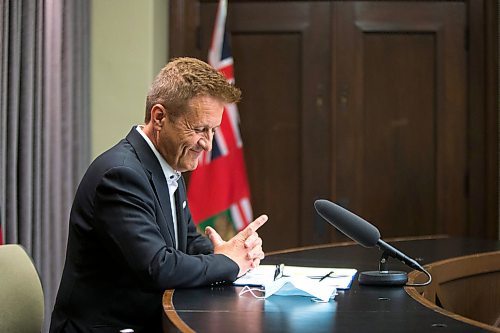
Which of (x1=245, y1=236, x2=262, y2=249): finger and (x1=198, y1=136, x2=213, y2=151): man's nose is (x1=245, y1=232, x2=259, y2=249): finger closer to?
(x1=245, y1=236, x2=262, y2=249): finger

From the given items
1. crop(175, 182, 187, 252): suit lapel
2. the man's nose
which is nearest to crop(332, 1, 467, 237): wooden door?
crop(175, 182, 187, 252): suit lapel

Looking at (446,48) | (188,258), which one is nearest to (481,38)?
(446,48)

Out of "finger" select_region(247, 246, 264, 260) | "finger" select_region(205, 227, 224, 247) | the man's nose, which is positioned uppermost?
the man's nose

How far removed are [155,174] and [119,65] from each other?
7.91ft

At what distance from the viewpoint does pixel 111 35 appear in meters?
4.92

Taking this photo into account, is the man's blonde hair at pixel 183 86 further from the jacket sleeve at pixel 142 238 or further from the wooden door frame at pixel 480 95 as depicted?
the wooden door frame at pixel 480 95

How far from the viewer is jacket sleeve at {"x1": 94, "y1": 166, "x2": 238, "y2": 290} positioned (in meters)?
2.37

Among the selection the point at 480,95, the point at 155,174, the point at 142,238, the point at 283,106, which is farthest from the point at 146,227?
the point at 480,95

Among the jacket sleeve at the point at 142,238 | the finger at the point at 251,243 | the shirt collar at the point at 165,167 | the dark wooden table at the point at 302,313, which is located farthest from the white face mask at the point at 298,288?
the shirt collar at the point at 165,167

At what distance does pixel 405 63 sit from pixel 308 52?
58cm

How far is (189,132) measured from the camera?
2.64 metres

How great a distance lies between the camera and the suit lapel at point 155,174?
260 cm

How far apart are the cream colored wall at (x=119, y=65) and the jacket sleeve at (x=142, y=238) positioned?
2.42m

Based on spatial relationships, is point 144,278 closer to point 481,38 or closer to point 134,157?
point 134,157
